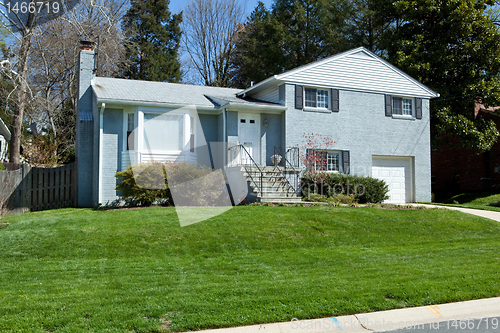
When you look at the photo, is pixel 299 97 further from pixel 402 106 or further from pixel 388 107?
pixel 402 106

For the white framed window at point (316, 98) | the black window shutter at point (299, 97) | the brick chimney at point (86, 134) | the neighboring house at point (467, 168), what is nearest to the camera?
the brick chimney at point (86, 134)

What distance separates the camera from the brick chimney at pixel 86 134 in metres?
15.7

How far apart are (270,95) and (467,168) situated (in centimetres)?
1400

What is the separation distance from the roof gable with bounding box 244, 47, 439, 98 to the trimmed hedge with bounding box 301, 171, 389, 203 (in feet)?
13.4

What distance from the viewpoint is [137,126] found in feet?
51.1

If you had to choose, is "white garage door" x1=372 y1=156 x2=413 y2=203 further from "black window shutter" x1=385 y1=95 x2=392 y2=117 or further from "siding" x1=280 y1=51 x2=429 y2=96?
"siding" x1=280 y1=51 x2=429 y2=96

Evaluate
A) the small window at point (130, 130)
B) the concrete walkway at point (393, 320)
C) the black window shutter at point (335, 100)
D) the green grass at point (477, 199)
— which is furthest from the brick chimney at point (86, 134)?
the green grass at point (477, 199)

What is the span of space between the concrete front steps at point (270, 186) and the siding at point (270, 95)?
12.5 feet

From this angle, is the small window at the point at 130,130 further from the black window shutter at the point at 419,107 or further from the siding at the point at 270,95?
the black window shutter at the point at 419,107

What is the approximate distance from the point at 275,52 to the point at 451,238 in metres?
22.4

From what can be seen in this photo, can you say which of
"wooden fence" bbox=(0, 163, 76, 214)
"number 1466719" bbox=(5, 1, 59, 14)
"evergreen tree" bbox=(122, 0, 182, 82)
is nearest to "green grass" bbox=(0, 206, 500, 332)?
"wooden fence" bbox=(0, 163, 76, 214)

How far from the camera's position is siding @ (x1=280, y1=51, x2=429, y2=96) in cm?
1766

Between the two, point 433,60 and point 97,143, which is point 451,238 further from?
point 433,60

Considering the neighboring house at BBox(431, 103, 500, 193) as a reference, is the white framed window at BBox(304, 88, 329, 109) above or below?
above
